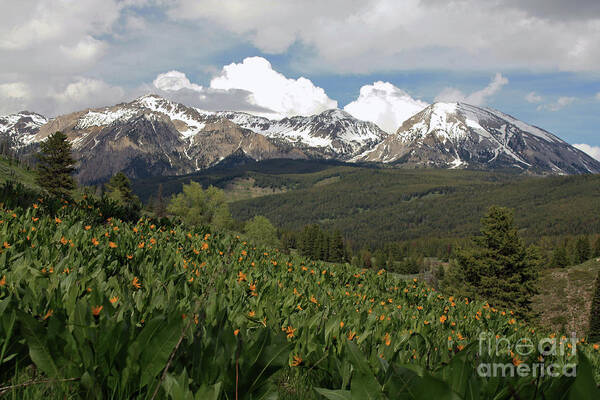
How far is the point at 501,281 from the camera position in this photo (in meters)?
36.0

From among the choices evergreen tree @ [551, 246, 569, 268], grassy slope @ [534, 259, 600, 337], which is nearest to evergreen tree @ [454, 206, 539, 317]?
grassy slope @ [534, 259, 600, 337]

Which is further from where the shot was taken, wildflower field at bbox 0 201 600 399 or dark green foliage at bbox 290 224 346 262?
dark green foliage at bbox 290 224 346 262

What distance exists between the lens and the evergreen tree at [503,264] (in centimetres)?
3584

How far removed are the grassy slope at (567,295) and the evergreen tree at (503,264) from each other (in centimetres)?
2301

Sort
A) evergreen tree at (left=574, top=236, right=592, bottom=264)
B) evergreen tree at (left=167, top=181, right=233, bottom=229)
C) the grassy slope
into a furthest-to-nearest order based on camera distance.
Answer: evergreen tree at (left=574, top=236, right=592, bottom=264) → evergreen tree at (left=167, top=181, right=233, bottom=229) → the grassy slope

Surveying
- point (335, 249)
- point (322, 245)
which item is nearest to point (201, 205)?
point (322, 245)

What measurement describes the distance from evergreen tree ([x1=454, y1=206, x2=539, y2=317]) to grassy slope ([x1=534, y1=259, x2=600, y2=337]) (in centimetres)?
2301

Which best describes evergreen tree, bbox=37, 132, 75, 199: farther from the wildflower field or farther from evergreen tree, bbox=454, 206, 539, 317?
the wildflower field

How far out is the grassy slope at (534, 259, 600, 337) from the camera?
56812mm

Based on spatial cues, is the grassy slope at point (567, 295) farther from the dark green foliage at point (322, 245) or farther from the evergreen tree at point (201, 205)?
the evergreen tree at point (201, 205)

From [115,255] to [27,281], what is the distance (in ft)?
6.74

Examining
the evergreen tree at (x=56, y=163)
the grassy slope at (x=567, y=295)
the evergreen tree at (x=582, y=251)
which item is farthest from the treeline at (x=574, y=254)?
the evergreen tree at (x=56, y=163)

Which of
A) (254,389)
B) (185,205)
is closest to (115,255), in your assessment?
(254,389)

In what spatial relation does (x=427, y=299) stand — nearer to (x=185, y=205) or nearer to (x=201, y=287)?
(x=201, y=287)
